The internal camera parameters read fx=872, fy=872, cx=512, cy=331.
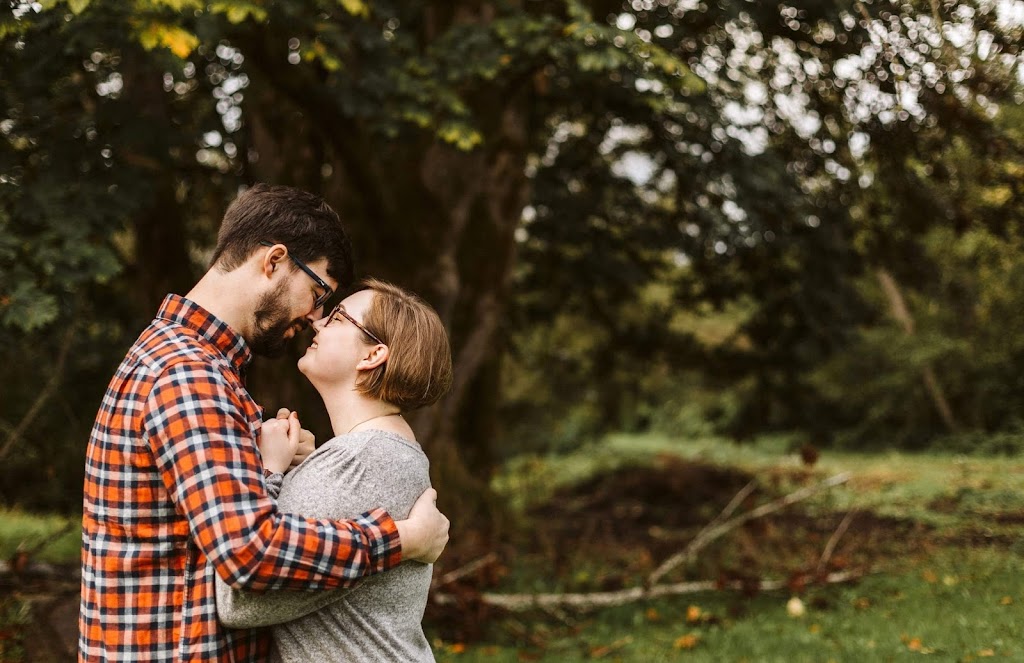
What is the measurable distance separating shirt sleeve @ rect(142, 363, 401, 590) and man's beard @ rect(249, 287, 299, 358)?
13.5 inches

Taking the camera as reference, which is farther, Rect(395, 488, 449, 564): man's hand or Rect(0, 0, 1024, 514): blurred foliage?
Rect(0, 0, 1024, 514): blurred foliage

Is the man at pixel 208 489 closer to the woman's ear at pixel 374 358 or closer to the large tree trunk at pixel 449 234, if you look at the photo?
the woman's ear at pixel 374 358

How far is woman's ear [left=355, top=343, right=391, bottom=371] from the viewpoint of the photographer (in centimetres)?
230

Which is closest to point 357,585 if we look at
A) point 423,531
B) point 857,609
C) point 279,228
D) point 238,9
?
point 423,531

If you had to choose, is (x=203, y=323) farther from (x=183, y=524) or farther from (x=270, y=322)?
(x=183, y=524)

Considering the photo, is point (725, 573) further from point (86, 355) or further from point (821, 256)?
point (86, 355)

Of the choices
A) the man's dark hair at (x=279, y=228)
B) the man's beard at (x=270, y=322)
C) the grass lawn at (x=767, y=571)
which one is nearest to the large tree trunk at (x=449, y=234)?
the grass lawn at (x=767, y=571)

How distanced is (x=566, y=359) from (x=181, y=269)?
697 cm

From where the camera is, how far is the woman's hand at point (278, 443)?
7.22 ft

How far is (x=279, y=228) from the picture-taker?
231 cm

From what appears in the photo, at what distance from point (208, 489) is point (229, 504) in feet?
0.18

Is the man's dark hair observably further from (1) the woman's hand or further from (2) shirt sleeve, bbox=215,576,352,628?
(2) shirt sleeve, bbox=215,576,352,628

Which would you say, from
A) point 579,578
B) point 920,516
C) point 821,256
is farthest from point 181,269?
point 920,516

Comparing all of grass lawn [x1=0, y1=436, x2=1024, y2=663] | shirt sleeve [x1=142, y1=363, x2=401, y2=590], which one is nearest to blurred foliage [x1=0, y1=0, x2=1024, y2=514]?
grass lawn [x1=0, y1=436, x2=1024, y2=663]
